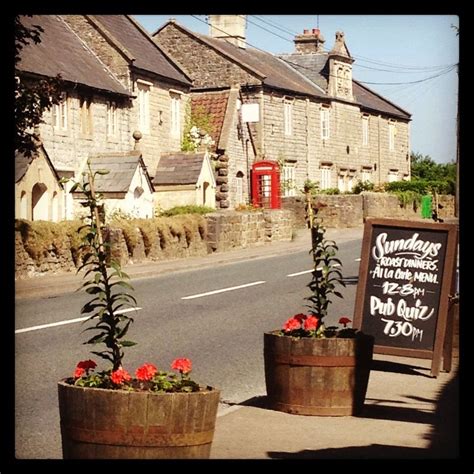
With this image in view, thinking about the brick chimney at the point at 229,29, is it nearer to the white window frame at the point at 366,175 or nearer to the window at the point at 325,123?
the window at the point at 325,123

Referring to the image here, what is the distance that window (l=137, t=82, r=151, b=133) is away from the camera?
4228 centimetres

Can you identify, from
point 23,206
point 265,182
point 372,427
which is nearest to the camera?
point 372,427

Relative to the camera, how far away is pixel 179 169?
4225cm

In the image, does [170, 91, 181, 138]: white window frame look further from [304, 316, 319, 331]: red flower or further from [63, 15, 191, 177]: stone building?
[304, 316, 319, 331]: red flower

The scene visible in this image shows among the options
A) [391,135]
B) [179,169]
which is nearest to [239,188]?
[179,169]

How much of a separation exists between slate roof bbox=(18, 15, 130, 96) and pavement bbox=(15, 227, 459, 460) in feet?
77.3

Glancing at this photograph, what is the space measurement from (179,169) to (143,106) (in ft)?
9.08

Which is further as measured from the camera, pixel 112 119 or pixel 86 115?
pixel 112 119

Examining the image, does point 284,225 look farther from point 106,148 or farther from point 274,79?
point 274,79

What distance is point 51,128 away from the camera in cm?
3597

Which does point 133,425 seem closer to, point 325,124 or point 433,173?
point 325,124

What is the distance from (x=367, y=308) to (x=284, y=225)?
29.8 meters

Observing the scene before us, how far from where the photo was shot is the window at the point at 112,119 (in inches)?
1556
